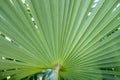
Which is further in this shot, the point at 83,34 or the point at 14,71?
the point at 14,71

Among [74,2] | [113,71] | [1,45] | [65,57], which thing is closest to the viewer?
[74,2]

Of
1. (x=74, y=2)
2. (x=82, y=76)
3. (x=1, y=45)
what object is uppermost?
(x=74, y=2)

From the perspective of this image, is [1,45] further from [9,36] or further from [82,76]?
[82,76]

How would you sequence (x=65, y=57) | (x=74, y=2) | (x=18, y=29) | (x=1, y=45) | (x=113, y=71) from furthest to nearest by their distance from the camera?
(x=113, y=71), (x=65, y=57), (x=1, y=45), (x=18, y=29), (x=74, y=2)

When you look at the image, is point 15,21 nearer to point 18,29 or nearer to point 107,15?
point 18,29

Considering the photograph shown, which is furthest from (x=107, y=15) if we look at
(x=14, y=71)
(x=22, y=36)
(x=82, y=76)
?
(x=14, y=71)

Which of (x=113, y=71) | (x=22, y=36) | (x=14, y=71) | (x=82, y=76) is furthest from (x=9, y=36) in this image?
(x=113, y=71)

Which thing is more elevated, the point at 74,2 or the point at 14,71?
the point at 74,2
